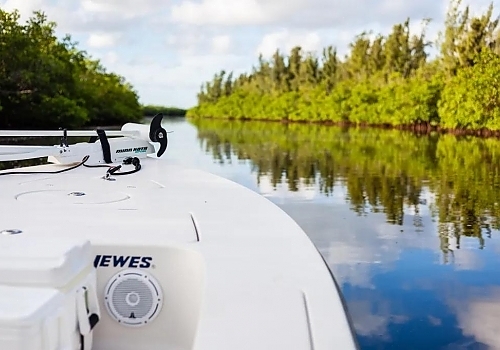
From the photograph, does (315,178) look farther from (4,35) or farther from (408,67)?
(408,67)

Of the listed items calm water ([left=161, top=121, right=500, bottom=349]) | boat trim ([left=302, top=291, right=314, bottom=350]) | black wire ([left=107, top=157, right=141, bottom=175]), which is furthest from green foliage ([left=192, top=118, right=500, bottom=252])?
boat trim ([left=302, top=291, right=314, bottom=350])

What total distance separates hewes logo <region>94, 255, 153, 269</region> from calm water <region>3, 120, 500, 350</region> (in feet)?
5.19

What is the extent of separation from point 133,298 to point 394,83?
34.6m

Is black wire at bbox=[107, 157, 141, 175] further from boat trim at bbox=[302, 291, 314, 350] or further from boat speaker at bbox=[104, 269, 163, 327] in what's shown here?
boat trim at bbox=[302, 291, 314, 350]

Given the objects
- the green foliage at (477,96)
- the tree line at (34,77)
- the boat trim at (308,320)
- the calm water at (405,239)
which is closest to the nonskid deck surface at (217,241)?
the boat trim at (308,320)

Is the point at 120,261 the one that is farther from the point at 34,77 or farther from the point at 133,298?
the point at 34,77

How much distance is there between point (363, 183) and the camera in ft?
27.6

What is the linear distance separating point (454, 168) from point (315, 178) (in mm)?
3041

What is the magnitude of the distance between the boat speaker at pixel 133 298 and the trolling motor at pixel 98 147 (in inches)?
59.6

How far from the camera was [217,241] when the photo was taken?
5.60 feet

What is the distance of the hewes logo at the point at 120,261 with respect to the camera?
1.51 meters

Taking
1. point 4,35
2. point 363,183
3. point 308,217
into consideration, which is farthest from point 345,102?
point 308,217

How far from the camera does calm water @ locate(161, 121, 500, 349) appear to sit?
119 inches

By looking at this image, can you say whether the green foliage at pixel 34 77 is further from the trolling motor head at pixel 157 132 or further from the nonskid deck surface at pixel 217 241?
the nonskid deck surface at pixel 217 241
